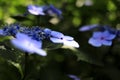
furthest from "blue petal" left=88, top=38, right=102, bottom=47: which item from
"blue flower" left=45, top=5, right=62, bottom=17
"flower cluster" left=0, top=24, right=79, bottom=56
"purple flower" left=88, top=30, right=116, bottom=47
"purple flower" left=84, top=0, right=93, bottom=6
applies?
"purple flower" left=84, top=0, right=93, bottom=6

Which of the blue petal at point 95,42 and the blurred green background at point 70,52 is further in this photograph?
the blue petal at point 95,42

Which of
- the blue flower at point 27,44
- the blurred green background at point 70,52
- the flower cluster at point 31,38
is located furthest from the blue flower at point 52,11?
the blue flower at point 27,44

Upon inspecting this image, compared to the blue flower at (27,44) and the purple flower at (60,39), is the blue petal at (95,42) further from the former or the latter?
the blue flower at (27,44)

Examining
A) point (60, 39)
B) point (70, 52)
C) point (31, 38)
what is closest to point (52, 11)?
point (70, 52)

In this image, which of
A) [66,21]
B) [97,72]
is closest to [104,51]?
[97,72]

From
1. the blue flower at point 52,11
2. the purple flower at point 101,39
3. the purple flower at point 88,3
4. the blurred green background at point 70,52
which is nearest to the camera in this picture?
the blurred green background at point 70,52

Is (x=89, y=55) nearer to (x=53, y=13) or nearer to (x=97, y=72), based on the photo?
(x=97, y=72)
